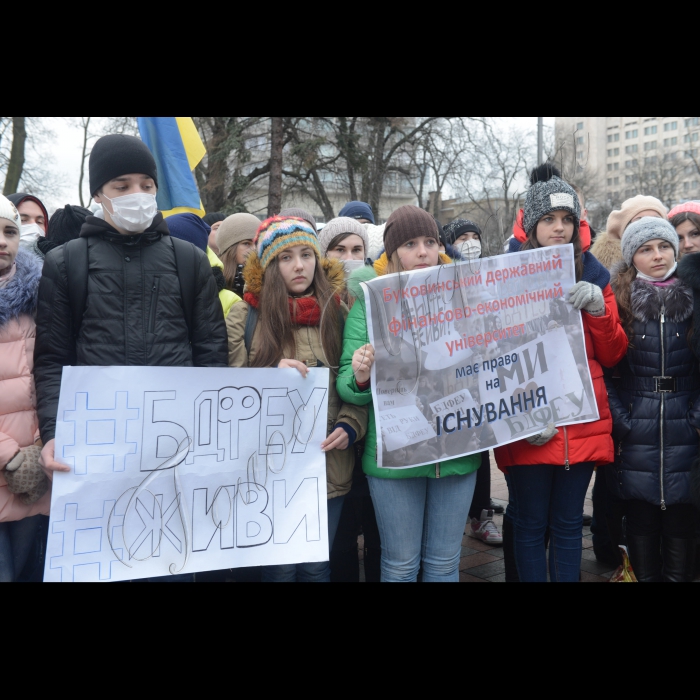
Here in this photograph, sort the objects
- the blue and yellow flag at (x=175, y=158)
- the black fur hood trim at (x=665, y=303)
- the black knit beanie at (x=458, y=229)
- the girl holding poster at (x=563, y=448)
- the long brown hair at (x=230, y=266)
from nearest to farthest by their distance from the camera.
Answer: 1. the girl holding poster at (x=563, y=448)
2. the black fur hood trim at (x=665, y=303)
3. the long brown hair at (x=230, y=266)
4. the black knit beanie at (x=458, y=229)
5. the blue and yellow flag at (x=175, y=158)

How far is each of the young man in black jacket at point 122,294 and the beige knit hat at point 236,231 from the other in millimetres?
1198

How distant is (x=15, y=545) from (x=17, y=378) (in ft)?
2.25

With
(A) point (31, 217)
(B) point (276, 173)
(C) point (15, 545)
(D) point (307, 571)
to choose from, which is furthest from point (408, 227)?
(B) point (276, 173)

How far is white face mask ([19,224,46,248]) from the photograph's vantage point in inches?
144

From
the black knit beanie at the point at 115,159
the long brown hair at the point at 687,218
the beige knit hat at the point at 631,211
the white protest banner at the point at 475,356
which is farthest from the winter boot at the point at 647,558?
the black knit beanie at the point at 115,159

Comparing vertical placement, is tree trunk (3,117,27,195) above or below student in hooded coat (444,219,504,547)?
above

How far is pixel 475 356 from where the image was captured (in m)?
2.76

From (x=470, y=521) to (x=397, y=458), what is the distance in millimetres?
2407

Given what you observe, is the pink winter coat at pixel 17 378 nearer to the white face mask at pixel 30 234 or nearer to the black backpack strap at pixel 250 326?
the black backpack strap at pixel 250 326

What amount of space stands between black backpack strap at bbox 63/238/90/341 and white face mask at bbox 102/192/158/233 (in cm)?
18

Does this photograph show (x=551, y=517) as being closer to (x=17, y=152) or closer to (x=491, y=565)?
(x=491, y=565)

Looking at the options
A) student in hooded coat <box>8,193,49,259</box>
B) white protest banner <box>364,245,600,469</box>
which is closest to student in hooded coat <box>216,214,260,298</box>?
student in hooded coat <box>8,193,49,259</box>

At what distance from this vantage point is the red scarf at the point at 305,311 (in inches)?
107

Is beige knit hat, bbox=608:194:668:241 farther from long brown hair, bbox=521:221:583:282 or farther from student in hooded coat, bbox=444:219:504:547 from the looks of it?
long brown hair, bbox=521:221:583:282
